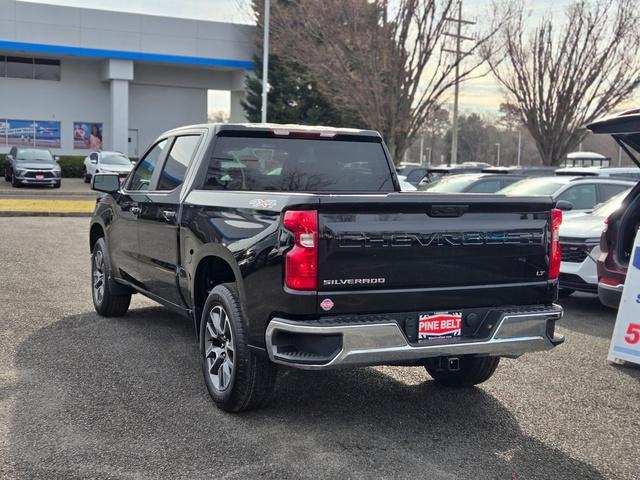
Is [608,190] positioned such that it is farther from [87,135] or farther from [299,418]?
[87,135]

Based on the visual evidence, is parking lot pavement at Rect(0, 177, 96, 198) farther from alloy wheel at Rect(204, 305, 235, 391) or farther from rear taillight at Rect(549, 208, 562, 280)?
rear taillight at Rect(549, 208, 562, 280)

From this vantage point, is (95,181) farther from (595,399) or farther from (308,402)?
(595,399)

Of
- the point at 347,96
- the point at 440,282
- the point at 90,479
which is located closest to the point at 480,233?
the point at 440,282

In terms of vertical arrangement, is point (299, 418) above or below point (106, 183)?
below

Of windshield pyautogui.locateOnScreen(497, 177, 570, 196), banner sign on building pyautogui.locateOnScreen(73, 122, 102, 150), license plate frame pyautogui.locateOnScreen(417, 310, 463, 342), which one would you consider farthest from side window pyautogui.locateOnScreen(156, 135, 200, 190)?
banner sign on building pyautogui.locateOnScreen(73, 122, 102, 150)

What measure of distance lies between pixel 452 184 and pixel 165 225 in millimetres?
8457

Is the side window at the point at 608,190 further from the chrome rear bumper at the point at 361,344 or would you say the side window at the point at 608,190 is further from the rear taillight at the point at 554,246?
the chrome rear bumper at the point at 361,344

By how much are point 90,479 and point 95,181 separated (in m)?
4.03

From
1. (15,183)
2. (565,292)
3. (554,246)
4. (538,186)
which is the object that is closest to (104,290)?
(554,246)

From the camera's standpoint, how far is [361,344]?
13.1 ft

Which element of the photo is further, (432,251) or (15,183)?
(15,183)

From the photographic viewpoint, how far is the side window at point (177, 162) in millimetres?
5805

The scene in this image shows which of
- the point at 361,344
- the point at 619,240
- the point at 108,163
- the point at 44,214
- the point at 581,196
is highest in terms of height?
the point at 108,163

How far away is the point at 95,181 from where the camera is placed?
7.14 m
